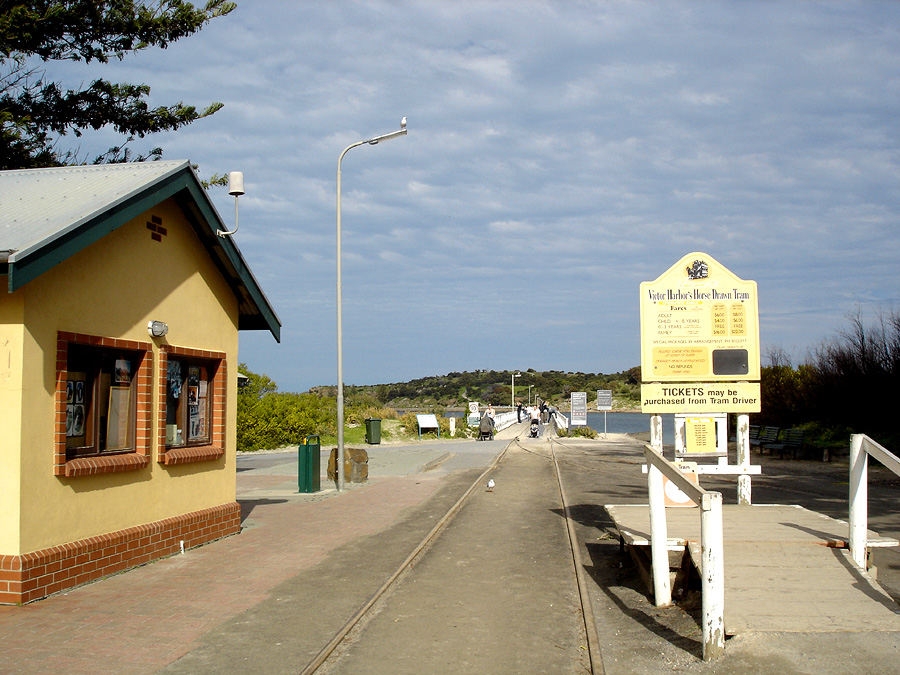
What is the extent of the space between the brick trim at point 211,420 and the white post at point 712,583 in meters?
6.61

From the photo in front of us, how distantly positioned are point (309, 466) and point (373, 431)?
1653cm

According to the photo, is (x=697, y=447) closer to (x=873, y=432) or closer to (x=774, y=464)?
(x=774, y=464)

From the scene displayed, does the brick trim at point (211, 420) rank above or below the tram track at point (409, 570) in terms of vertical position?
above

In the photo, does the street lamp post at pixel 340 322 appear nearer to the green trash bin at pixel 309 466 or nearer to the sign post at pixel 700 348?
the green trash bin at pixel 309 466

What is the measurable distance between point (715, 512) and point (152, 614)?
496 centimetres

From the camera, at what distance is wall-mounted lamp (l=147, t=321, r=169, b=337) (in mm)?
9359

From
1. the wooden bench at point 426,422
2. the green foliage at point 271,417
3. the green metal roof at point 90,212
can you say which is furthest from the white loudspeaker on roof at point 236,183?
the wooden bench at point 426,422

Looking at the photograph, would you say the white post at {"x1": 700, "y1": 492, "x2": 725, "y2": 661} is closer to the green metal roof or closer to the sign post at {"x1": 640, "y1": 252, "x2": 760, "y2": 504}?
the sign post at {"x1": 640, "y1": 252, "x2": 760, "y2": 504}

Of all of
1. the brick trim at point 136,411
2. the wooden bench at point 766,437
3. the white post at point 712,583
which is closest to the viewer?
the white post at point 712,583

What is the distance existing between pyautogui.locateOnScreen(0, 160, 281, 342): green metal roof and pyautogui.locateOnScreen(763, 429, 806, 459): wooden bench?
20.8 m

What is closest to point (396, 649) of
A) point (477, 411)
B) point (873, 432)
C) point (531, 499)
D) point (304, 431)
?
point (531, 499)

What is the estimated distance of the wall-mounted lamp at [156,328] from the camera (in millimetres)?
9359

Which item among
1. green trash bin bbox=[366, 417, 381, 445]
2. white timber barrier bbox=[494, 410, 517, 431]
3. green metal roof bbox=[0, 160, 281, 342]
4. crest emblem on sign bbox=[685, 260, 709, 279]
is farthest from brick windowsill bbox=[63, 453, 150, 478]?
white timber barrier bbox=[494, 410, 517, 431]

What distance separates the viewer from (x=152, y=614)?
278 inches
